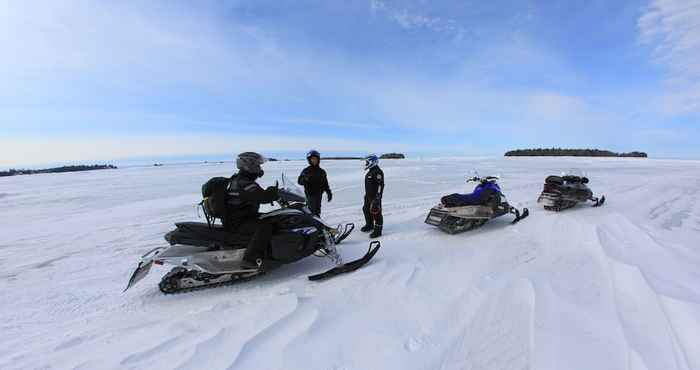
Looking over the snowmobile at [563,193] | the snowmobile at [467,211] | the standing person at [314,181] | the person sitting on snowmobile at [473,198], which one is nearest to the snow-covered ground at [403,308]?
the snowmobile at [467,211]

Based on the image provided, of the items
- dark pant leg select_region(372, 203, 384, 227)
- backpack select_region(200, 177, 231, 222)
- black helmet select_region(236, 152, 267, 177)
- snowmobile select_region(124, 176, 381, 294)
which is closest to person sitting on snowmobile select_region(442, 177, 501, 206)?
dark pant leg select_region(372, 203, 384, 227)

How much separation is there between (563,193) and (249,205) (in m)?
6.88

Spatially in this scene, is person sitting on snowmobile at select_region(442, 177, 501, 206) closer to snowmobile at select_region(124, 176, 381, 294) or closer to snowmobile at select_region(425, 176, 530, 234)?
snowmobile at select_region(425, 176, 530, 234)

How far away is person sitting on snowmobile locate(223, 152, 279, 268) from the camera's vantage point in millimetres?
3465

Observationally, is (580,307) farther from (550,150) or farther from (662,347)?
(550,150)

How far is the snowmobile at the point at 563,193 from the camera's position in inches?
274

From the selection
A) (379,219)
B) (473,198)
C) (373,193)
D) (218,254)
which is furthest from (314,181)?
(473,198)

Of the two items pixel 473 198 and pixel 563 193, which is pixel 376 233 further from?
pixel 563 193

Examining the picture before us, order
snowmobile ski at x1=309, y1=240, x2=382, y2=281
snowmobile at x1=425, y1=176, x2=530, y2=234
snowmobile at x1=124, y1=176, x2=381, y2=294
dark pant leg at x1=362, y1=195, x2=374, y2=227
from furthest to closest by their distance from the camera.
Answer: dark pant leg at x1=362, y1=195, x2=374, y2=227, snowmobile at x1=425, y1=176, x2=530, y2=234, snowmobile ski at x1=309, y1=240, x2=382, y2=281, snowmobile at x1=124, y1=176, x2=381, y2=294

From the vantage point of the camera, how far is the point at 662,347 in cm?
211

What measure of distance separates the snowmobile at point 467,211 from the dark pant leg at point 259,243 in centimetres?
315

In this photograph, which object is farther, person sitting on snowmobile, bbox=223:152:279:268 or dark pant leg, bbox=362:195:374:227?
dark pant leg, bbox=362:195:374:227

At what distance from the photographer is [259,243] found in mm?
3662

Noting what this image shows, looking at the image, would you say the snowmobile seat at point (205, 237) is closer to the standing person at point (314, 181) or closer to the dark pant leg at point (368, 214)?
the standing person at point (314, 181)
